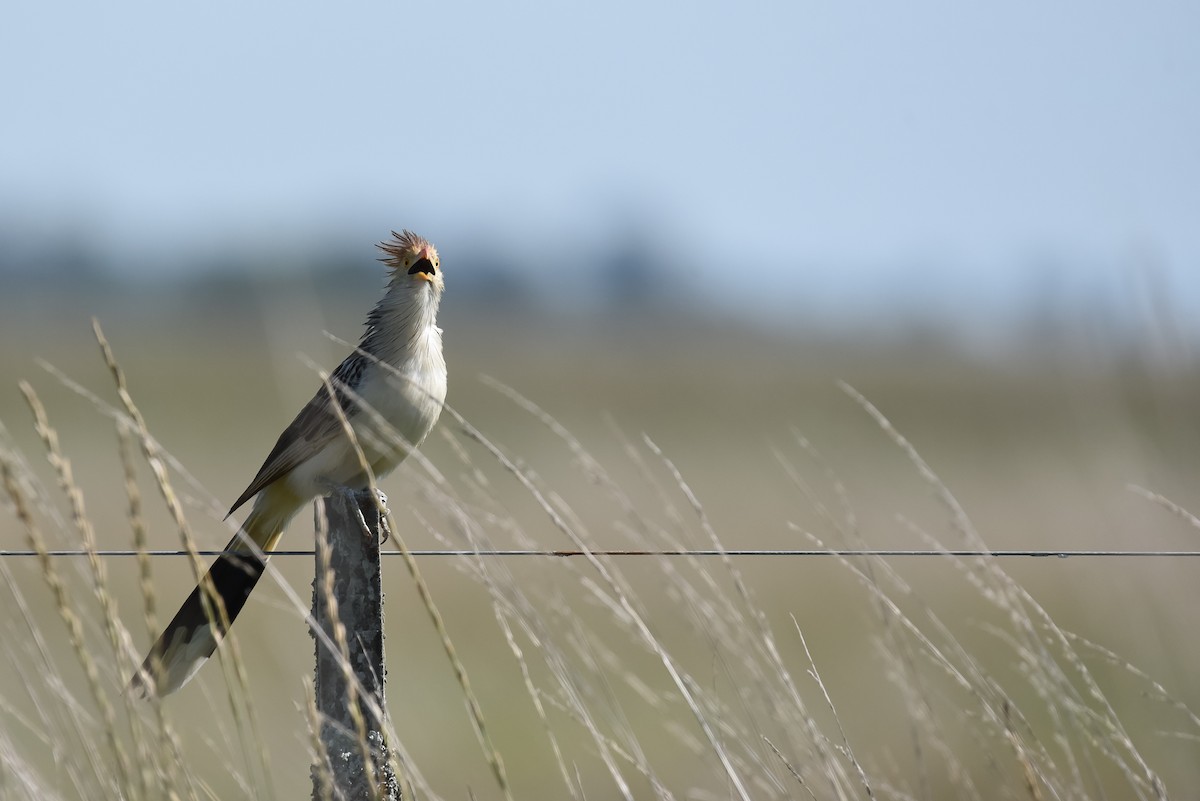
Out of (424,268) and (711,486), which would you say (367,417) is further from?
(711,486)

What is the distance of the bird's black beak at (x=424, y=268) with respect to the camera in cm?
485

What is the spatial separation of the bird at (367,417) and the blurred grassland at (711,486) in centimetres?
30

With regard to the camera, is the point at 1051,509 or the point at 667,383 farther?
the point at 667,383

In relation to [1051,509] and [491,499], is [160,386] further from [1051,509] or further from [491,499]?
[491,499]

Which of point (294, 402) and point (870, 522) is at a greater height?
point (870, 522)

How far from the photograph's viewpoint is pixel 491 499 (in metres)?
2.46

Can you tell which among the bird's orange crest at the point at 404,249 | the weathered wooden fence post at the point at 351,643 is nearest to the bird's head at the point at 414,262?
the bird's orange crest at the point at 404,249

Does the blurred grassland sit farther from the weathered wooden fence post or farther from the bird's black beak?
the bird's black beak

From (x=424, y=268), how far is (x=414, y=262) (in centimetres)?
5

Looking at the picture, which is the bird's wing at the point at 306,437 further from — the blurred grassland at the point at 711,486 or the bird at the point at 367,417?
the blurred grassland at the point at 711,486

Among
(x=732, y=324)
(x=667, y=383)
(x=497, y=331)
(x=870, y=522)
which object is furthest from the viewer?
(x=732, y=324)

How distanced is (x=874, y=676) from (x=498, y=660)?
3.34m

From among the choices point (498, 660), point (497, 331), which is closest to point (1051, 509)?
point (498, 660)

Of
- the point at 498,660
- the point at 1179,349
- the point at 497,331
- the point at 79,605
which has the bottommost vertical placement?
the point at 497,331
